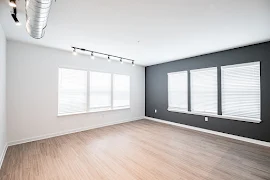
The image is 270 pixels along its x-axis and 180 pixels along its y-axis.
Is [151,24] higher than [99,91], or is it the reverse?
[151,24]

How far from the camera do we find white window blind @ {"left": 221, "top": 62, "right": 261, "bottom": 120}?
340 centimetres

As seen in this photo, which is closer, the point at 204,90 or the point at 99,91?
the point at 204,90

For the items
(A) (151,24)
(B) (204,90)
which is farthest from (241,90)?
(A) (151,24)

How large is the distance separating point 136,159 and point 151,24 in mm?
2643

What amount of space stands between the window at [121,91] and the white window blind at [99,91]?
284 mm

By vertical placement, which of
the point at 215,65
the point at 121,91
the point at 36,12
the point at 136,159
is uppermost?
the point at 36,12

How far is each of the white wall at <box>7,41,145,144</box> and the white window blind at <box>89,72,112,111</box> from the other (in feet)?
1.17

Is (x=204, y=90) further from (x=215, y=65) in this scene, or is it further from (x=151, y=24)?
(x=151, y=24)

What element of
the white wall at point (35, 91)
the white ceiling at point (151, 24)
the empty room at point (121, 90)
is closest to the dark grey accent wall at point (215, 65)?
the empty room at point (121, 90)

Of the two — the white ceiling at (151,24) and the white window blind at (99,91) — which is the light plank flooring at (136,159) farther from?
the white ceiling at (151,24)

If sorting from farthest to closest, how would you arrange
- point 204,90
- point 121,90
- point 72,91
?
point 121,90 < point 204,90 < point 72,91

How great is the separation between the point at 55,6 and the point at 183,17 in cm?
203

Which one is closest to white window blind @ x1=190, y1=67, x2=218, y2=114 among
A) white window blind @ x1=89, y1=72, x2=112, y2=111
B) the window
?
the window

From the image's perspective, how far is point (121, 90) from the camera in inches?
222
